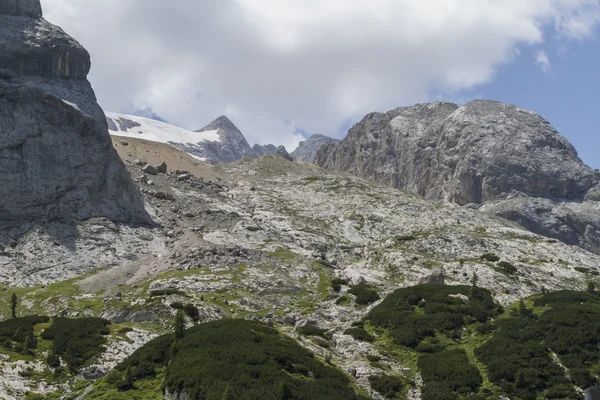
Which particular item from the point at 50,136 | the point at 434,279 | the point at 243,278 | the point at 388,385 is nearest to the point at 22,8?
the point at 50,136

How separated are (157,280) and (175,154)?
3845 inches

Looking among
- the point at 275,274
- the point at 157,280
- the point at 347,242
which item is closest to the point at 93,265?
the point at 157,280

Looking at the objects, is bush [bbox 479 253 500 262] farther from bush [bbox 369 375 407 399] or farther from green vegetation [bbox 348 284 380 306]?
bush [bbox 369 375 407 399]

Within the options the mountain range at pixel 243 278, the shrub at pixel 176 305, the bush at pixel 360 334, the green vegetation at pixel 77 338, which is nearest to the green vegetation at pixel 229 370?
the mountain range at pixel 243 278

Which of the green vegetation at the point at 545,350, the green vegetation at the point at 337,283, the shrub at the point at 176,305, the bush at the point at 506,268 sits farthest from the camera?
the bush at the point at 506,268

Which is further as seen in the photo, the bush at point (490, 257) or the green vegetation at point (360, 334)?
the bush at point (490, 257)

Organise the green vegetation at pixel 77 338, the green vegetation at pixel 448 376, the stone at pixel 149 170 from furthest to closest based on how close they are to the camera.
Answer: the stone at pixel 149 170 < the green vegetation at pixel 77 338 < the green vegetation at pixel 448 376

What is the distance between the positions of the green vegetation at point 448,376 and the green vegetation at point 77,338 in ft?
105

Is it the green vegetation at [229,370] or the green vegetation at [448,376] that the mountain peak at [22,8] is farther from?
the green vegetation at [448,376]

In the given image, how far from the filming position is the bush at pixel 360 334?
61.2 m

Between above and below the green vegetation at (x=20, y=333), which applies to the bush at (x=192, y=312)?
above

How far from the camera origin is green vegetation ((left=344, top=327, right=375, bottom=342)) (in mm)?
61263

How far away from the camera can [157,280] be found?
280 ft

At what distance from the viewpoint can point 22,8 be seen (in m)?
124
